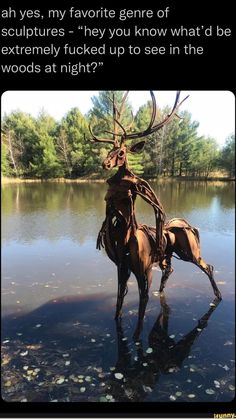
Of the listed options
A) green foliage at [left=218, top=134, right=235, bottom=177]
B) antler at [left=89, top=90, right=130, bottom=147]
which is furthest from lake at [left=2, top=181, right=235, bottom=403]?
green foliage at [left=218, top=134, right=235, bottom=177]

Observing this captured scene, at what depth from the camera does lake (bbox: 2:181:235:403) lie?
14.4ft

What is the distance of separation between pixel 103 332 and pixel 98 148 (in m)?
5.45

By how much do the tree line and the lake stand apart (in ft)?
3.27

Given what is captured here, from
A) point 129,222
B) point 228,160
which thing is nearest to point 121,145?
point 129,222

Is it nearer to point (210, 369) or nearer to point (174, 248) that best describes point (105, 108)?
point (174, 248)

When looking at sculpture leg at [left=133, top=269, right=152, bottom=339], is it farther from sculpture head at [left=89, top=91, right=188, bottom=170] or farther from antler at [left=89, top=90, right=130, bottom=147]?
antler at [left=89, top=90, right=130, bottom=147]

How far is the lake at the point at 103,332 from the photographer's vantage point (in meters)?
4.38

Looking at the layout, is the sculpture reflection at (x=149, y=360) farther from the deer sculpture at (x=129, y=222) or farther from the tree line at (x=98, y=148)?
the tree line at (x=98, y=148)

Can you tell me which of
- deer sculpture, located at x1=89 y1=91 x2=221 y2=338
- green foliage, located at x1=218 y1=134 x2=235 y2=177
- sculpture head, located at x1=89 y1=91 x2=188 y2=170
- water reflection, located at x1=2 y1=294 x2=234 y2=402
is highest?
green foliage, located at x1=218 y1=134 x2=235 y2=177

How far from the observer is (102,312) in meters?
6.38

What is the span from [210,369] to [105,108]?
5.83 m

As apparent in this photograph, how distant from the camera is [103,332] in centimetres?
564

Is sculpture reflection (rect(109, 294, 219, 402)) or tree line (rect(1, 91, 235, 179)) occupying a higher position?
tree line (rect(1, 91, 235, 179))

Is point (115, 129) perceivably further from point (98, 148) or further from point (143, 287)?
point (98, 148)
